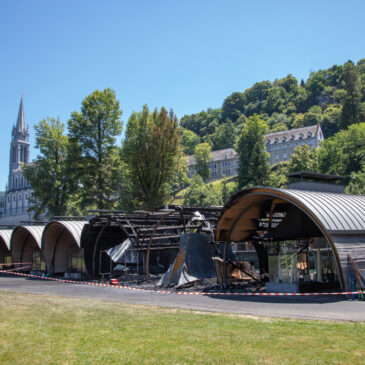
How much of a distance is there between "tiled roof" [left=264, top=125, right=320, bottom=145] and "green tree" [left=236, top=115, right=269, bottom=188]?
189 feet

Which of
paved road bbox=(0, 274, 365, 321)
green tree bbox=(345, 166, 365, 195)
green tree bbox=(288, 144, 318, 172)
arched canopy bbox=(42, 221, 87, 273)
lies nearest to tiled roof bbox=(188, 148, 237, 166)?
green tree bbox=(288, 144, 318, 172)

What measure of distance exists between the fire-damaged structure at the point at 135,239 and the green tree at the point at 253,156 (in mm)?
49310

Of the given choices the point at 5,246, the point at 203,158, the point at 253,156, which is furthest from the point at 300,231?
the point at 203,158

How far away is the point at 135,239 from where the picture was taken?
27312 millimetres

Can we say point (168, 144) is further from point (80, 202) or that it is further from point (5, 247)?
point (5, 247)

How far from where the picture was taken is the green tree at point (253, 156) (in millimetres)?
78438

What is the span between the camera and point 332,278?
65.0ft

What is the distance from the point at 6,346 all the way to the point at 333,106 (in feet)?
547

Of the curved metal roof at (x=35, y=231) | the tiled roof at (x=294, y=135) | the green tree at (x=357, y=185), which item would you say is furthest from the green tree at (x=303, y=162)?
the tiled roof at (x=294, y=135)

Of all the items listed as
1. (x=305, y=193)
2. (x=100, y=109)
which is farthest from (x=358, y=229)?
(x=100, y=109)

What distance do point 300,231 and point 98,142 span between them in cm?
2957

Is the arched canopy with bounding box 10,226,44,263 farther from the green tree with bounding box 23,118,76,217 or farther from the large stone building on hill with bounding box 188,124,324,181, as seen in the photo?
the large stone building on hill with bounding box 188,124,324,181

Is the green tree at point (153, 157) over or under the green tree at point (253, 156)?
under

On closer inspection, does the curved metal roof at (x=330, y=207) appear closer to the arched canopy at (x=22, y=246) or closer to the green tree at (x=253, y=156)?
the arched canopy at (x=22, y=246)
